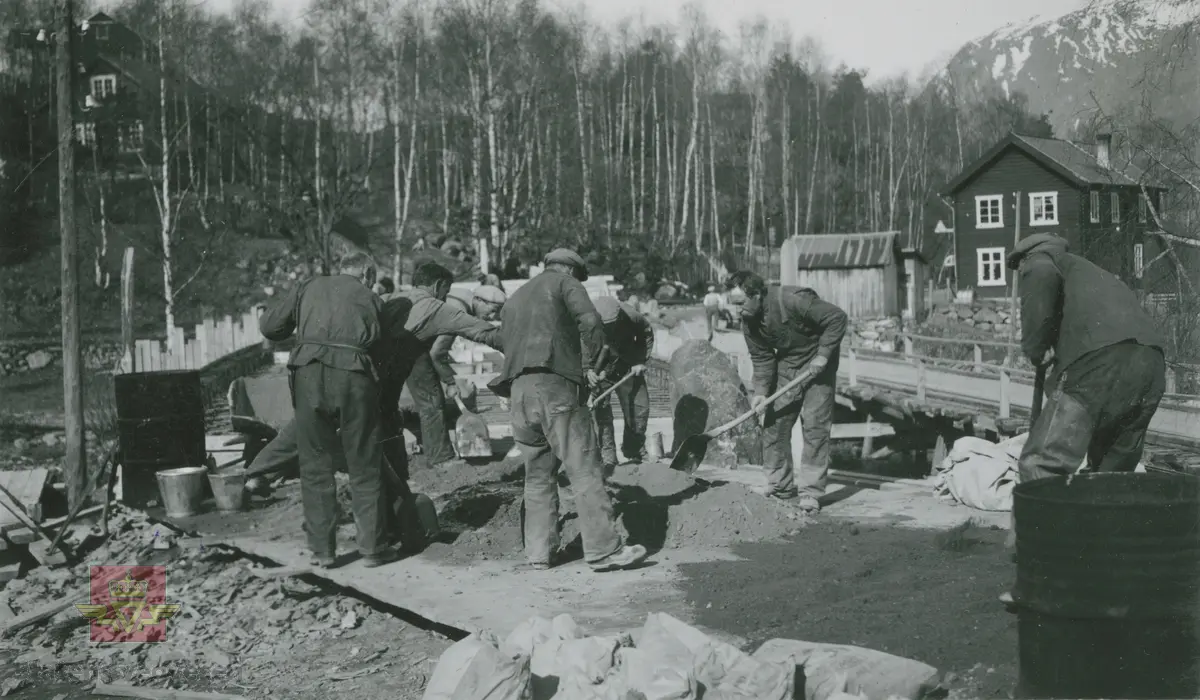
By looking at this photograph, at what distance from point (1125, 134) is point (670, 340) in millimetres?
11486

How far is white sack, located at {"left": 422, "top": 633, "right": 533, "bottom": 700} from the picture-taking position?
410 cm

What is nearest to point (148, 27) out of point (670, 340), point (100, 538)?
point (670, 340)

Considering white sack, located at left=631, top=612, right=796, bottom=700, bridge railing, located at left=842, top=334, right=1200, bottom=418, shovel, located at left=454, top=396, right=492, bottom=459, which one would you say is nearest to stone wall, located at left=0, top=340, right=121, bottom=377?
bridge railing, located at left=842, top=334, right=1200, bottom=418

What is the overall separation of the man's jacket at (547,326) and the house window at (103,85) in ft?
115

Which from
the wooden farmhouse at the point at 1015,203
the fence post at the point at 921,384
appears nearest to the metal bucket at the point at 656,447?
the fence post at the point at 921,384

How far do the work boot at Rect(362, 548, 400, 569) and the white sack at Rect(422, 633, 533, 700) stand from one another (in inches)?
98.4

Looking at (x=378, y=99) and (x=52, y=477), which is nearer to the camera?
(x=52, y=477)

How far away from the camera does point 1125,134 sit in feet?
46.0

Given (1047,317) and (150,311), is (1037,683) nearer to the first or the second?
(1047,317)

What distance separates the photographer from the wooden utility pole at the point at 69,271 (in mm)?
11422

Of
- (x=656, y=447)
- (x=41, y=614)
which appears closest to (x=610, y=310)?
(x=656, y=447)

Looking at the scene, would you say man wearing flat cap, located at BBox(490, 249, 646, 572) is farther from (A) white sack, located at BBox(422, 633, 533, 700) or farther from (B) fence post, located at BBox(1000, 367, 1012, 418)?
(B) fence post, located at BBox(1000, 367, 1012, 418)

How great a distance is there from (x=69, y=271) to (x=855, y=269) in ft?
127

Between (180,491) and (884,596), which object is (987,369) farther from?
(884,596)
